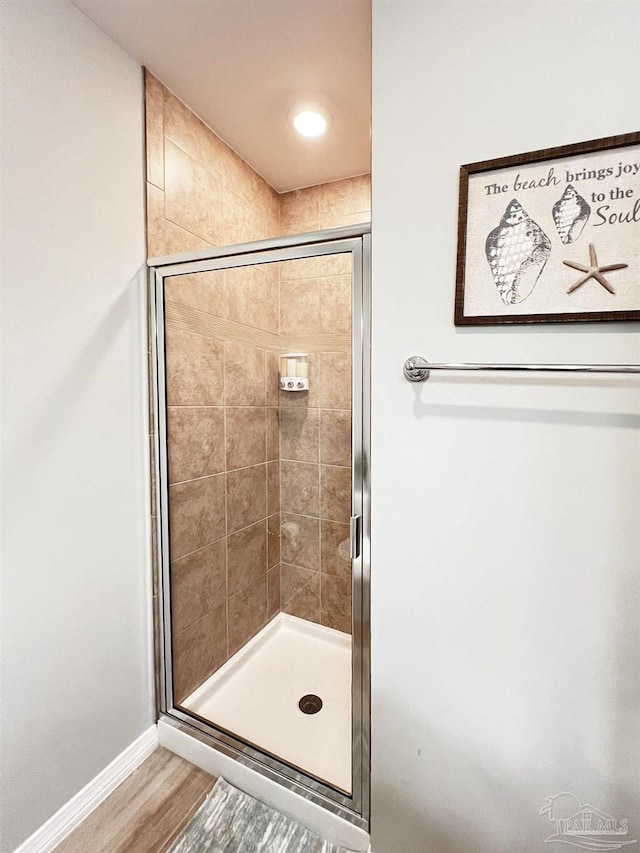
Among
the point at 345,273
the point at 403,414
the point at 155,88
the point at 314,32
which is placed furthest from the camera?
the point at 155,88

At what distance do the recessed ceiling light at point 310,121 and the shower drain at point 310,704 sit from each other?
230 centimetres

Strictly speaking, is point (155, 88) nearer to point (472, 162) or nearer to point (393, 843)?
point (472, 162)

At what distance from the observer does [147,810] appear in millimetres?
1294

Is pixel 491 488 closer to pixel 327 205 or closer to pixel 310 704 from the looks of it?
pixel 310 704

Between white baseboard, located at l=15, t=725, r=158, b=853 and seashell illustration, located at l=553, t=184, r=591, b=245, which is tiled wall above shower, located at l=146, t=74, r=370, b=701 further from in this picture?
seashell illustration, located at l=553, t=184, r=591, b=245

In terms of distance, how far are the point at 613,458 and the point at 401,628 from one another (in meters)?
0.66

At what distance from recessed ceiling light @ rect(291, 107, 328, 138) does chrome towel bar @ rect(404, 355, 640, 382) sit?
48.9 inches

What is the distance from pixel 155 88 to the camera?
1.46 m

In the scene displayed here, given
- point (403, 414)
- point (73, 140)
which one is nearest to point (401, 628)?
point (403, 414)

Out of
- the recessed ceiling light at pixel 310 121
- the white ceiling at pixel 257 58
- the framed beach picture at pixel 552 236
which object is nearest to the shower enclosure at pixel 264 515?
the framed beach picture at pixel 552 236

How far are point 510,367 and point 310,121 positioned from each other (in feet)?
4.63

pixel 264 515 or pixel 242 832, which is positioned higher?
pixel 264 515

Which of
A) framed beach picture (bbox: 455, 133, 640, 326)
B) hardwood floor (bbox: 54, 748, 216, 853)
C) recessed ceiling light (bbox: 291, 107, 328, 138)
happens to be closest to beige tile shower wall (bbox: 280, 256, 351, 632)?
framed beach picture (bbox: 455, 133, 640, 326)

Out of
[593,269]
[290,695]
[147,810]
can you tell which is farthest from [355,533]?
[147,810]
